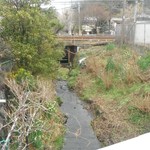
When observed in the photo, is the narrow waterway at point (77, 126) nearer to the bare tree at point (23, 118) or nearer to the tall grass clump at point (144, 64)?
the bare tree at point (23, 118)

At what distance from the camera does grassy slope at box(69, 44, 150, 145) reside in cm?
1188

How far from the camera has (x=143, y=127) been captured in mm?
11750

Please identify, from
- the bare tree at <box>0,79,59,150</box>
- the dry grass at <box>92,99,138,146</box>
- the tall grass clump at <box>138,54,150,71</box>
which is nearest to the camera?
the bare tree at <box>0,79,59,150</box>

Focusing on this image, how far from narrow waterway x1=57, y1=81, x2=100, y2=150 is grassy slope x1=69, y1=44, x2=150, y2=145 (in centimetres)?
33

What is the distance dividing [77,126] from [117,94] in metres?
3.18

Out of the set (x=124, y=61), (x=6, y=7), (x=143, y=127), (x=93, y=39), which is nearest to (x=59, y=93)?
(x=124, y=61)

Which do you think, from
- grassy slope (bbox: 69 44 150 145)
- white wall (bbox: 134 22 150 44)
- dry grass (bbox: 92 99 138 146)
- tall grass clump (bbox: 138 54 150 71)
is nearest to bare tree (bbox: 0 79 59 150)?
dry grass (bbox: 92 99 138 146)

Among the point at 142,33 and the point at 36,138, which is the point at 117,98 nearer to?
the point at 36,138

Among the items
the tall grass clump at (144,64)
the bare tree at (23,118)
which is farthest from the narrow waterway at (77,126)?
the tall grass clump at (144,64)

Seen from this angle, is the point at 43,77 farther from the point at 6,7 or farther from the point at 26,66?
the point at 6,7

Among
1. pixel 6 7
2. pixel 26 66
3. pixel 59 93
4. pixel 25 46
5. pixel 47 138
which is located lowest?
pixel 59 93

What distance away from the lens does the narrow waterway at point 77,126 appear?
11.2 metres

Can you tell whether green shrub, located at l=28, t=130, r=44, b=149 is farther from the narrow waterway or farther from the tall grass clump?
the tall grass clump

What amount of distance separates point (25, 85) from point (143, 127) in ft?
14.5
